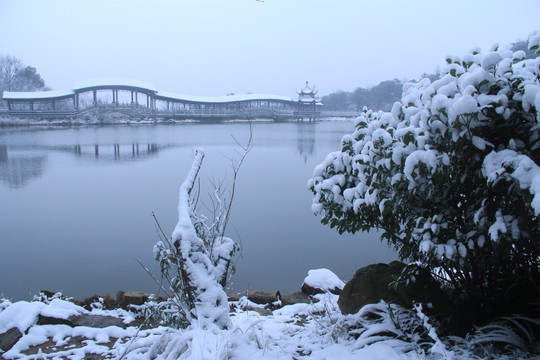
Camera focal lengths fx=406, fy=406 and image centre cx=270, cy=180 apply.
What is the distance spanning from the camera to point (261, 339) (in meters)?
2.22

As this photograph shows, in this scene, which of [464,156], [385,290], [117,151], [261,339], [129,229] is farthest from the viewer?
[117,151]

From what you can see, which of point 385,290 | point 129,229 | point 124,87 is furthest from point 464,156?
point 124,87

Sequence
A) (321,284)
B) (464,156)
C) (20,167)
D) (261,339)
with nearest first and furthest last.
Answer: (464,156) → (261,339) → (321,284) → (20,167)

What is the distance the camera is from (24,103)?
35781mm

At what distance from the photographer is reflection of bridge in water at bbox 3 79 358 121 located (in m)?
34.2

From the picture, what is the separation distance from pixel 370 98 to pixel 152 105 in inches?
819

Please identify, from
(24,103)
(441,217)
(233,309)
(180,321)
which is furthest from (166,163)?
(24,103)

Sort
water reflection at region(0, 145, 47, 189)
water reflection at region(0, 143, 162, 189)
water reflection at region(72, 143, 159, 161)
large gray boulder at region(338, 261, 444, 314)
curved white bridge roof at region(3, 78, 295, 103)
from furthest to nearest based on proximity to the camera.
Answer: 1. curved white bridge roof at region(3, 78, 295, 103)
2. water reflection at region(72, 143, 159, 161)
3. water reflection at region(0, 143, 162, 189)
4. water reflection at region(0, 145, 47, 189)
5. large gray boulder at region(338, 261, 444, 314)

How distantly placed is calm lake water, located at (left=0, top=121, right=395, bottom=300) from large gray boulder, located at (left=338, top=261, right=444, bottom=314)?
2.12 metres

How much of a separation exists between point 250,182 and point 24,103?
33819 millimetres

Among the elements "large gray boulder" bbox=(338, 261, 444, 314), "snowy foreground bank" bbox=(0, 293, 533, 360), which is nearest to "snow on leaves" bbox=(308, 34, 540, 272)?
"large gray boulder" bbox=(338, 261, 444, 314)

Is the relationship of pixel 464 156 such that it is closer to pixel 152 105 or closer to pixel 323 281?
pixel 323 281

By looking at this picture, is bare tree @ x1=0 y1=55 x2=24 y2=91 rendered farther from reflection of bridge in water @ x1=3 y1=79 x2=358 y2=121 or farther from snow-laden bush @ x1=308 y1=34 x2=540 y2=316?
snow-laden bush @ x1=308 y1=34 x2=540 y2=316

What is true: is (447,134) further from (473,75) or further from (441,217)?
(441,217)
